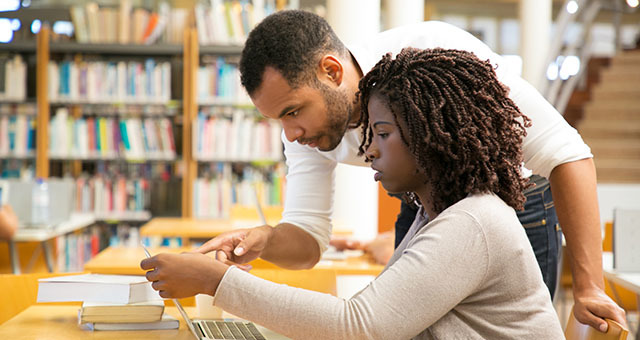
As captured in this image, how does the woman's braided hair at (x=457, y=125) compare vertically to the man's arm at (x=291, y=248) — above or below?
above

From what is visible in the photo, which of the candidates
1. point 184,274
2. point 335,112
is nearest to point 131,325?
point 184,274

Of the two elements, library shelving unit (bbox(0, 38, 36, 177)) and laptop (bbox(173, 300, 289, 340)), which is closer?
laptop (bbox(173, 300, 289, 340))

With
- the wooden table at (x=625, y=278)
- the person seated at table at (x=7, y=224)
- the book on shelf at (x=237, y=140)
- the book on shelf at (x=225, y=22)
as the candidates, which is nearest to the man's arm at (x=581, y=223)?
the wooden table at (x=625, y=278)

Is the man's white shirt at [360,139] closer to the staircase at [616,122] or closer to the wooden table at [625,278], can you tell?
the wooden table at [625,278]

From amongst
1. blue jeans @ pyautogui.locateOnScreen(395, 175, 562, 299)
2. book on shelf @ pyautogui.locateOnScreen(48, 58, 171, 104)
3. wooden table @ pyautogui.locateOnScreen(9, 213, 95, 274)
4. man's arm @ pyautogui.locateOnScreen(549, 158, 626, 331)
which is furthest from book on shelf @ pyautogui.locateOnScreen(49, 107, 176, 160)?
man's arm @ pyautogui.locateOnScreen(549, 158, 626, 331)

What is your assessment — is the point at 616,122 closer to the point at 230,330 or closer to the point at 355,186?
the point at 355,186

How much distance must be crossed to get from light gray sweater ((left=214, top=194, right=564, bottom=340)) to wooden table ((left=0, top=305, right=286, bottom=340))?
14.0 inches

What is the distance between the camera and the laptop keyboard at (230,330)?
4.79 ft

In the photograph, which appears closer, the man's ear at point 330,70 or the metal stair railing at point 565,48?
the man's ear at point 330,70

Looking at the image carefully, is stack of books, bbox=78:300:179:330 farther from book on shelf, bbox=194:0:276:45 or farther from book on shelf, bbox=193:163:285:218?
book on shelf, bbox=194:0:276:45

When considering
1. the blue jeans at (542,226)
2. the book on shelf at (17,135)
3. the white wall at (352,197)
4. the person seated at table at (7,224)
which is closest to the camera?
the blue jeans at (542,226)

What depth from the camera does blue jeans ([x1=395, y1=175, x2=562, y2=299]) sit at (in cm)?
176

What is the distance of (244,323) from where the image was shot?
159cm

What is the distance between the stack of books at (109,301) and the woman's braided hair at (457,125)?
68cm
